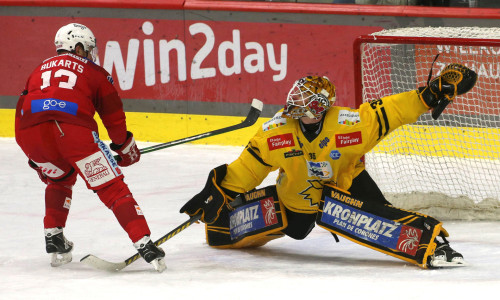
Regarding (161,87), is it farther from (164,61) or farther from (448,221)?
(448,221)

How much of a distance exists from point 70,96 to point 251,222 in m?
1.02

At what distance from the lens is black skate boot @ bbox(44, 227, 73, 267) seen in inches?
180

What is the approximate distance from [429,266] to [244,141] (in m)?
3.27

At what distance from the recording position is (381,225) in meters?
4.36

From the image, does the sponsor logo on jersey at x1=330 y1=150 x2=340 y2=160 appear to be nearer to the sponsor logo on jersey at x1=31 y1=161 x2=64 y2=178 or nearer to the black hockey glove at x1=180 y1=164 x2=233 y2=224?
the black hockey glove at x1=180 y1=164 x2=233 y2=224

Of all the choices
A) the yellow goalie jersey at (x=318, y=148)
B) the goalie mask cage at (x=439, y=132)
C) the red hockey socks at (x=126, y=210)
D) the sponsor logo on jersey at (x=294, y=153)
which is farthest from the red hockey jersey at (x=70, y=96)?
the goalie mask cage at (x=439, y=132)

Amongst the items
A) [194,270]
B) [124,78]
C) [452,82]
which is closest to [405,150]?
[452,82]

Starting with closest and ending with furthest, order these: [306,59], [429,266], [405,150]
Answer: [429,266], [405,150], [306,59]

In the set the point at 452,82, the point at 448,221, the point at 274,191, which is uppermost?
the point at 452,82

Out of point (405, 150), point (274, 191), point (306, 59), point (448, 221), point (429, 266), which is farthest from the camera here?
point (306, 59)

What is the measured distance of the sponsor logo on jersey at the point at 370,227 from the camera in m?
4.30

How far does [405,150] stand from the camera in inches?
234

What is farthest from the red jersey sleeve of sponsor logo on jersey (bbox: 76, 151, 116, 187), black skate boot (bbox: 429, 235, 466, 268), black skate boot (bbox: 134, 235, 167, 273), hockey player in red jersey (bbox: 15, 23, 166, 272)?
black skate boot (bbox: 429, 235, 466, 268)

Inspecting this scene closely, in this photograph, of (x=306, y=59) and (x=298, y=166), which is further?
(x=306, y=59)
